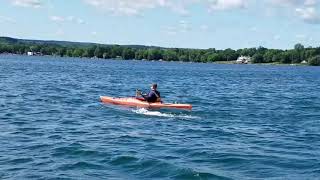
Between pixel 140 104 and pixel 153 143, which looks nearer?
pixel 153 143

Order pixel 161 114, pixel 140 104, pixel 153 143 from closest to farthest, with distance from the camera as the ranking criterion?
pixel 153 143 → pixel 161 114 → pixel 140 104

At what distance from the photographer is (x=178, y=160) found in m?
18.8

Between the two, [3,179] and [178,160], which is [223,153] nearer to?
[178,160]

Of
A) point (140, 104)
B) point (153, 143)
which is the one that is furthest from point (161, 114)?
point (153, 143)

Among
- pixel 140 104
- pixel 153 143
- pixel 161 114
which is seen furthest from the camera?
pixel 140 104

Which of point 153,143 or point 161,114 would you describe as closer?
point 153,143

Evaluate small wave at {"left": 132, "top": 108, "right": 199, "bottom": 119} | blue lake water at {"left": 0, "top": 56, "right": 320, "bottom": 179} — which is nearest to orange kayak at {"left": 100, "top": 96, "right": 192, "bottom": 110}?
blue lake water at {"left": 0, "top": 56, "right": 320, "bottom": 179}

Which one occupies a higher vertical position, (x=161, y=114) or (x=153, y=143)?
(x=153, y=143)

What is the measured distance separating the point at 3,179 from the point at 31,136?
277 inches

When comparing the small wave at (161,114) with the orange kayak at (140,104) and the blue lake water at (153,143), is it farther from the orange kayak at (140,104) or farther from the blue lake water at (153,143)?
the orange kayak at (140,104)

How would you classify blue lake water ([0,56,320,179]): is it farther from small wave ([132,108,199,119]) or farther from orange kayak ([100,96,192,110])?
orange kayak ([100,96,192,110])

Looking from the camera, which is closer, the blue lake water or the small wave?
the blue lake water

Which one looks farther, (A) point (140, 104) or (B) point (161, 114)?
(A) point (140, 104)

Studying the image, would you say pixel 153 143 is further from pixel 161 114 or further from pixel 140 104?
pixel 140 104
